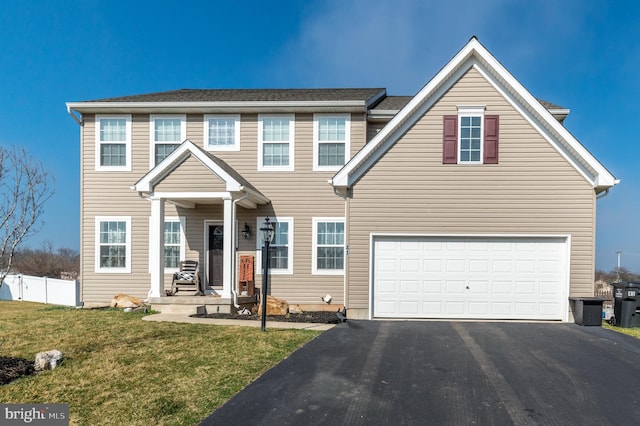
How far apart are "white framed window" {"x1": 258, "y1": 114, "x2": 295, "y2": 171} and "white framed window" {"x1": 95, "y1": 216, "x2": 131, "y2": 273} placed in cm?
499

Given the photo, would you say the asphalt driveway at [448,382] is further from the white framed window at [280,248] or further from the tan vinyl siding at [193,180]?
the tan vinyl siding at [193,180]

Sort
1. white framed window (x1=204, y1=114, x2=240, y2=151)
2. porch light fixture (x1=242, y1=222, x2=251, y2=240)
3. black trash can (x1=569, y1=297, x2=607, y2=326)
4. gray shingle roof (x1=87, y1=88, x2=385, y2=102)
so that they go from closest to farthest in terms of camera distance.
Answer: black trash can (x1=569, y1=297, x2=607, y2=326), porch light fixture (x1=242, y1=222, x2=251, y2=240), white framed window (x1=204, y1=114, x2=240, y2=151), gray shingle roof (x1=87, y1=88, x2=385, y2=102)

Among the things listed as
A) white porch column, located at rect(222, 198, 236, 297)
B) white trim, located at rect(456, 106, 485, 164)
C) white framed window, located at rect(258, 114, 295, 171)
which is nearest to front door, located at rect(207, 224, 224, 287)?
white porch column, located at rect(222, 198, 236, 297)

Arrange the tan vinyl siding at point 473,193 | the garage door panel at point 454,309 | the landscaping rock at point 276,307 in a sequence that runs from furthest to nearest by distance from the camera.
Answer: the landscaping rock at point 276,307
the garage door panel at point 454,309
the tan vinyl siding at point 473,193

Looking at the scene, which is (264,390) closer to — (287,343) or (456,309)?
(287,343)

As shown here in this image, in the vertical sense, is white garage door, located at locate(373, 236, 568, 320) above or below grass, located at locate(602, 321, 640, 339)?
above

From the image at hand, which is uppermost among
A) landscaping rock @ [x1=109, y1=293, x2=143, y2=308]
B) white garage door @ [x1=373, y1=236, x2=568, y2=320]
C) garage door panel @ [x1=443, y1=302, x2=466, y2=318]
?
white garage door @ [x1=373, y1=236, x2=568, y2=320]

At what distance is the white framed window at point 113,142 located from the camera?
1220 centimetres

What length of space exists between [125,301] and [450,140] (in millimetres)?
11020

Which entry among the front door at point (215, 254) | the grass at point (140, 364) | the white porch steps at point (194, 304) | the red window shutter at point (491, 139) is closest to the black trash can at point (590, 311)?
the red window shutter at point (491, 139)

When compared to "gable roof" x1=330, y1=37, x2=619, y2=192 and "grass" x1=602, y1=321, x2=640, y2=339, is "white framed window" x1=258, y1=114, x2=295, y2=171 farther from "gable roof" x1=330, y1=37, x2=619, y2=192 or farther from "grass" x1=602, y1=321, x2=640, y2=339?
"grass" x1=602, y1=321, x2=640, y2=339

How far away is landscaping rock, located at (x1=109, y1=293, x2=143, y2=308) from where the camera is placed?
1156 cm

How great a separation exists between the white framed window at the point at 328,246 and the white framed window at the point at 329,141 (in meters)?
1.79

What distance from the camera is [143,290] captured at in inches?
475
